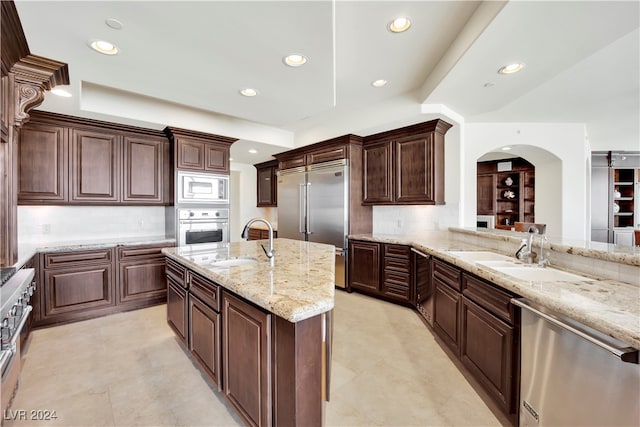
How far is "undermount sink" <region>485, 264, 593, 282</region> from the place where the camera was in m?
1.66

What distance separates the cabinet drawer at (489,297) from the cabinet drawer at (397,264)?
134 cm

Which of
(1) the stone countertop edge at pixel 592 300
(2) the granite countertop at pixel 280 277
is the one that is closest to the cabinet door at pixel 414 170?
(2) the granite countertop at pixel 280 277

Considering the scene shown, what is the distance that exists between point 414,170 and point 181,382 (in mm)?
3323

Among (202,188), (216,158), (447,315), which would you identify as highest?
(216,158)

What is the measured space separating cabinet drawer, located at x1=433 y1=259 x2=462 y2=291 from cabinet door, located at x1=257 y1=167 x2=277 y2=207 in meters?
3.90

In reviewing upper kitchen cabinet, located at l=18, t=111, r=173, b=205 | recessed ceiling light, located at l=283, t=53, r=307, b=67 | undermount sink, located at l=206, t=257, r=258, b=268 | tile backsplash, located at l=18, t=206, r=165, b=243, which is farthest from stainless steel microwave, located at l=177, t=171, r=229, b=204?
recessed ceiling light, located at l=283, t=53, r=307, b=67

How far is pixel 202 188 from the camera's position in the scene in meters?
3.84

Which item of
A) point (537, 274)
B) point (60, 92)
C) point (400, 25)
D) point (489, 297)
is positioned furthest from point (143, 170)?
point (537, 274)

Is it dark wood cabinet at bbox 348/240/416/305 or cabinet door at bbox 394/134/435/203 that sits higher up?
cabinet door at bbox 394/134/435/203

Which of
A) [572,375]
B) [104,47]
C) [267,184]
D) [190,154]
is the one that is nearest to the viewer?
[572,375]

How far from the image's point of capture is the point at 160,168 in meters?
3.72

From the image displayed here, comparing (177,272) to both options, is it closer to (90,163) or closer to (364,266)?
(90,163)

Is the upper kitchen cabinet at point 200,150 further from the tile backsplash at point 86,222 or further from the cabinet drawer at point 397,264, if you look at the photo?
the cabinet drawer at point 397,264

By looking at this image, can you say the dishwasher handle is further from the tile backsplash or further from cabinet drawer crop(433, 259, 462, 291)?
the tile backsplash
